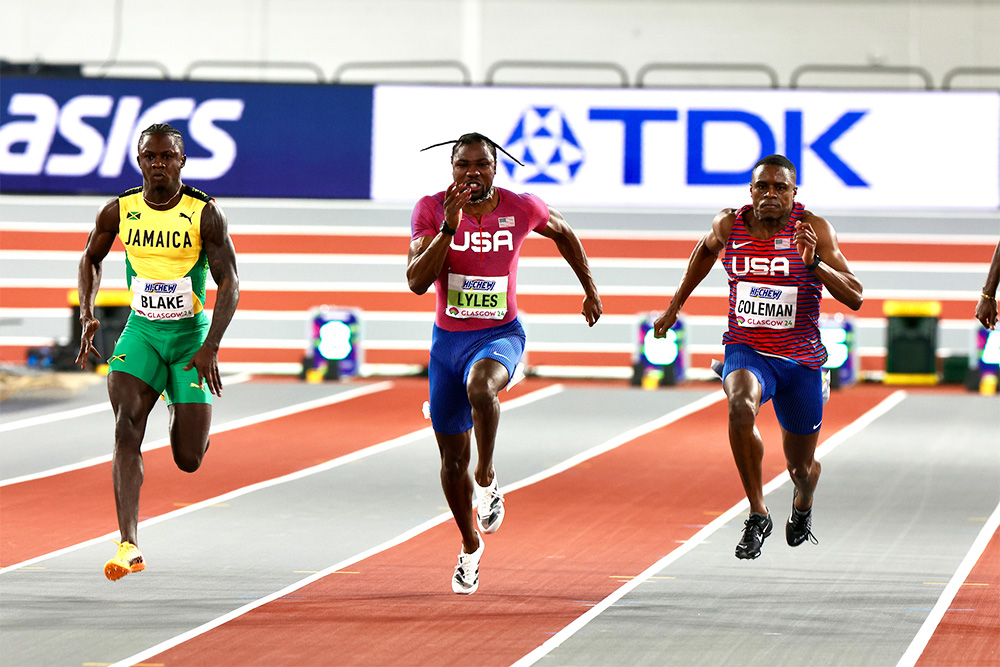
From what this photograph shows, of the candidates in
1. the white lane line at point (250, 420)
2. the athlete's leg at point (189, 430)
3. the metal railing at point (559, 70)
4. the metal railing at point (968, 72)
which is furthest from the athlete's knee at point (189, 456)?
the metal railing at point (968, 72)

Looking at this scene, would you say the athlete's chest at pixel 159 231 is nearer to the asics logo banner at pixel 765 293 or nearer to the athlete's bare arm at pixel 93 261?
the athlete's bare arm at pixel 93 261

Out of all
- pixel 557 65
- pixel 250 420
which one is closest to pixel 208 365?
pixel 250 420

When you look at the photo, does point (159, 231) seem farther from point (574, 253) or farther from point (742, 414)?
point (742, 414)

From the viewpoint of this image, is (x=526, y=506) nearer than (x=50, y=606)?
No

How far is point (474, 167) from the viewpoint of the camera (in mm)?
7414

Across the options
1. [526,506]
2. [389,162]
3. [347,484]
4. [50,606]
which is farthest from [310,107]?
[50,606]

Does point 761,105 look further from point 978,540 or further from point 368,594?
point 368,594

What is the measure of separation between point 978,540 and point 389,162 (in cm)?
1085

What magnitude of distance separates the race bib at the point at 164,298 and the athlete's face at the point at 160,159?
1.56 feet

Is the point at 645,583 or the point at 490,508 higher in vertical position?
the point at 490,508

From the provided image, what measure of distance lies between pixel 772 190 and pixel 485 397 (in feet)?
5.80

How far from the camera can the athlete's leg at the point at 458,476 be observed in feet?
24.7

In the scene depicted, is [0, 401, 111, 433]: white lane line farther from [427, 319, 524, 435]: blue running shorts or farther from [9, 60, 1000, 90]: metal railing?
[427, 319, 524, 435]: blue running shorts

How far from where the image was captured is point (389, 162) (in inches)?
750
